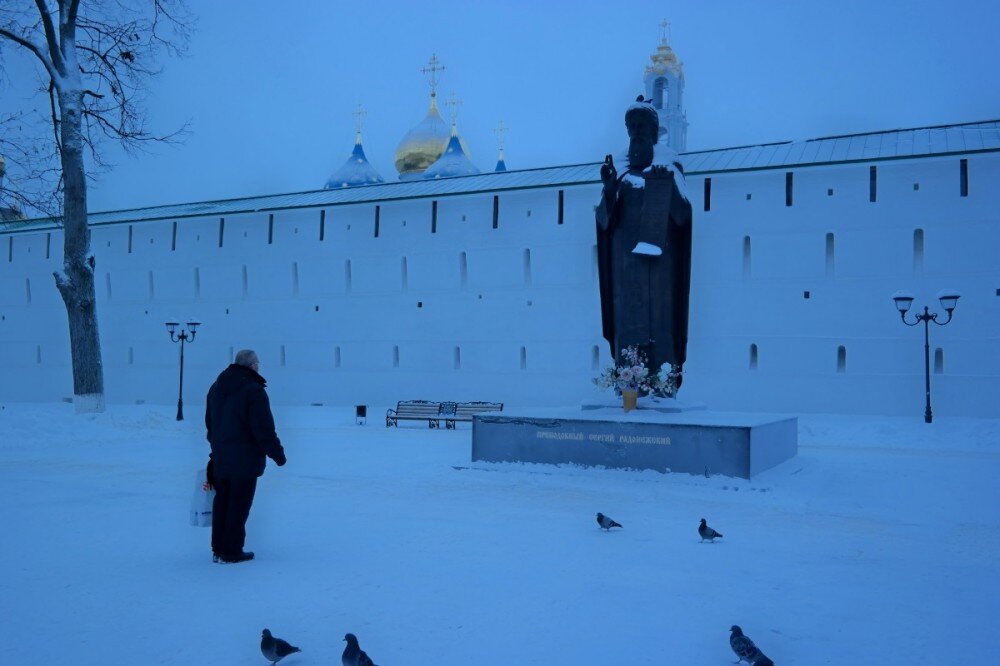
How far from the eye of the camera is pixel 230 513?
4211mm

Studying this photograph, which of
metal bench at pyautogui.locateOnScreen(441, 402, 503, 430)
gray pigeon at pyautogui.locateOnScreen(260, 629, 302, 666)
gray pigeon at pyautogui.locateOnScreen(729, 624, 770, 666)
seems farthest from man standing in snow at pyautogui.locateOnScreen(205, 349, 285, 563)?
metal bench at pyautogui.locateOnScreen(441, 402, 503, 430)

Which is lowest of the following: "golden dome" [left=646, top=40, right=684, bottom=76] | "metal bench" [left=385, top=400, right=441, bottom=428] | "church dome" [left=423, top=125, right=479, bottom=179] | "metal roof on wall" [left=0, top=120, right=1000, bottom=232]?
"metal bench" [left=385, top=400, right=441, bottom=428]

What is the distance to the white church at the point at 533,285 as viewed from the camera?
1700cm

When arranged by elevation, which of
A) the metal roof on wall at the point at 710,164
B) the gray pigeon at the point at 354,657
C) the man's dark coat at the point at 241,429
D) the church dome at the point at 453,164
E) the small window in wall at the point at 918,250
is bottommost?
the gray pigeon at the point at 354,657

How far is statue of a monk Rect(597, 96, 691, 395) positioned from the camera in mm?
8430

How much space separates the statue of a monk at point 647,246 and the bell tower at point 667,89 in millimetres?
22292

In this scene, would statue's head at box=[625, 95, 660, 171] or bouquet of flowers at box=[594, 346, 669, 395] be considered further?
statue's head at box=[625, 95, 660, 171]

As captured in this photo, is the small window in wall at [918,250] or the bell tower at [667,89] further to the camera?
the bell tower at [667,89]

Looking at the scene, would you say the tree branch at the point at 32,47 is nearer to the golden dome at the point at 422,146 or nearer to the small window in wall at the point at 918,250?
A: the small window in wall at the point at 918,250

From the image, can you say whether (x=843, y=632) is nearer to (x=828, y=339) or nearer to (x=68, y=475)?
(x=68, y=475)

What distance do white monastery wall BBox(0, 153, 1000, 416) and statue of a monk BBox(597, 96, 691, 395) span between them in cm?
1013

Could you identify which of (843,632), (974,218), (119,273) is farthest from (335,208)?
(843,632)

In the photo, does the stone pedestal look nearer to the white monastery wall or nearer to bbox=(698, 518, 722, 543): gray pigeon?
bbox=(698, 518, 722, 543): gray pigeon

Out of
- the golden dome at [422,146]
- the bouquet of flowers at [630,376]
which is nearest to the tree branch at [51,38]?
the bouquet of flowers at [630,376]
